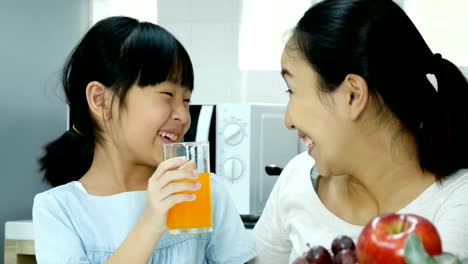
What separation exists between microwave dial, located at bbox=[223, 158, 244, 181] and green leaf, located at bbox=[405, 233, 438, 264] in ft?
Answer: 7.34

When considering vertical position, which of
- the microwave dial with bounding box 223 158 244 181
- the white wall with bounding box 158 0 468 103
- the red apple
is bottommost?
the microwave dial with bounding box 223 158 244 181

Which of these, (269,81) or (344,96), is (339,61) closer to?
(344,96)

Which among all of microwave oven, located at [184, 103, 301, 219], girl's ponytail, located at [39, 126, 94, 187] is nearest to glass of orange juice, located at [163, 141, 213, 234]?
girl's ponytail, located at [39, 126, 94, 187]

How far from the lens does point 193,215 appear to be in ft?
4.47

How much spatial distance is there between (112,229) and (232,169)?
1337 mm

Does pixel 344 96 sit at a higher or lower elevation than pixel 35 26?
higher

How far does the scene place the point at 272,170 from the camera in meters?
2.75

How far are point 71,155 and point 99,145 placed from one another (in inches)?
3.5

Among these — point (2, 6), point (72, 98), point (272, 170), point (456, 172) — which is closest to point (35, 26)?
point (2, 6)

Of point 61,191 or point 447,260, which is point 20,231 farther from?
point 447,260

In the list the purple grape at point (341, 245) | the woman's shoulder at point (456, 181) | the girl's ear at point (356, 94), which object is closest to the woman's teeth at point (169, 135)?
the girl's ear at point (356, 94)

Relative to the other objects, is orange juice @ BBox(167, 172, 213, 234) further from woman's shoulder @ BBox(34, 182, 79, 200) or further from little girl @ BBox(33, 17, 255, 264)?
woman's shoulder @ BBox(34, 182, 79, 200)

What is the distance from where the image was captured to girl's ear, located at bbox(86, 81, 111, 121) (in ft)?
5.25

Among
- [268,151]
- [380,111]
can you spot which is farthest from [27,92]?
[380,111]
